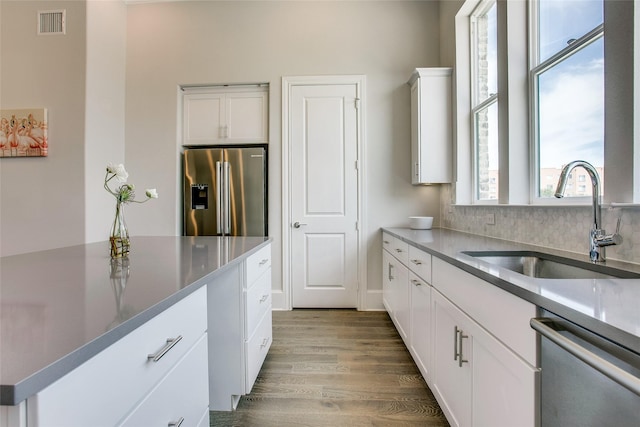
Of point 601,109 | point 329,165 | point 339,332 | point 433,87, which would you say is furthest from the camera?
point 329,165

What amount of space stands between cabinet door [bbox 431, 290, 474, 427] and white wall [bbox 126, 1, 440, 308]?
173 centimetres

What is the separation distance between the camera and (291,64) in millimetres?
3318

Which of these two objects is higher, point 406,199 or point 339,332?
point 406,199

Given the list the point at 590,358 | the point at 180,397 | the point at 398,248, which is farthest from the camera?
the point at 398,248

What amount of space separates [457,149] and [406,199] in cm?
71

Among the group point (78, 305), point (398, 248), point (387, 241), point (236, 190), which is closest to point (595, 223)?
point (398, 248)

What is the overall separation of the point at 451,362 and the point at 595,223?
817 millimetres

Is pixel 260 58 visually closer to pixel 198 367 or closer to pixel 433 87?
pixel 433 87

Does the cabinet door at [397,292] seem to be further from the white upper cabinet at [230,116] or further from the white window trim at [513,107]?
the white upper cabinet at [230,116]

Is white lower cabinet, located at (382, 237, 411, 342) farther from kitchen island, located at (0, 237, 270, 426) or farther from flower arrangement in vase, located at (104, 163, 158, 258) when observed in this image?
flower arrangement in vase, located at (104, 163, 158, 258)

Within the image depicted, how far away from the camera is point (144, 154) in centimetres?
344

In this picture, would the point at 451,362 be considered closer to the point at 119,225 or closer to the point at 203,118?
the point at 119,225

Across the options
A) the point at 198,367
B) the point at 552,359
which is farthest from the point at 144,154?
the point at 552,359

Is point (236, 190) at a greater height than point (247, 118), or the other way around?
point (247, 118)
